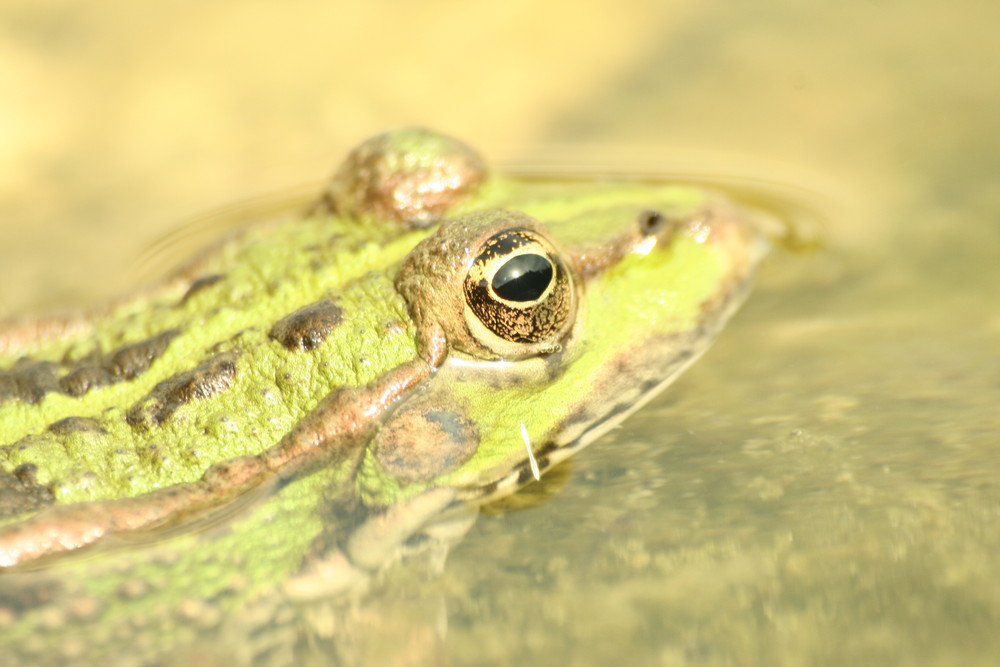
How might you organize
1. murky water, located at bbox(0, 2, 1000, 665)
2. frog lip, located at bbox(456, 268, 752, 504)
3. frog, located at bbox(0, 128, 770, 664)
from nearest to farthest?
murky water, located at bbox(0, 2, 1000, 665) → frog, located at bbox(0, 128, 770, 664) → frog lip, located at bbox(456, 268, 752, 504)

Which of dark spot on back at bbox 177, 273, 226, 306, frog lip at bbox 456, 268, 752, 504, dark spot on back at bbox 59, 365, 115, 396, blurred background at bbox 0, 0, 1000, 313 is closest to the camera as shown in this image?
frog lip at bbox 456, 268, 752, 504

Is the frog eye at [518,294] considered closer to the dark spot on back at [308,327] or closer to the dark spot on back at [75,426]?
the dark spot on back at [308,327]

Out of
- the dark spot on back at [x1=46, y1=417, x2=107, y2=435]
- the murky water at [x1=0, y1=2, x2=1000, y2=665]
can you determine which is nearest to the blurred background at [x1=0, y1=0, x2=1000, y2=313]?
the murky water at [x1=0, y1=2, x2=1000, y2=665]

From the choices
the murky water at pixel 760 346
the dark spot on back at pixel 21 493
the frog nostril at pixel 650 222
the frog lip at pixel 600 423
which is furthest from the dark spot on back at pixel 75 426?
the frog nostril at pixel 650 222

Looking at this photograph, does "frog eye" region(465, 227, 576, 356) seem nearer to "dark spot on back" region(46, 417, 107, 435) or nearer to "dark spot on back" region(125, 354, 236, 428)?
"dark spot on back" region(125, 354, 236, 428)

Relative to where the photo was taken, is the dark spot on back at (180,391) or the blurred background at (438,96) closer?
the dark spot on back at (180,391)

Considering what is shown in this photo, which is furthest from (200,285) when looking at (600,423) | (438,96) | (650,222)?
(438,96)

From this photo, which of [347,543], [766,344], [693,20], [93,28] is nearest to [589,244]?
[766,344]

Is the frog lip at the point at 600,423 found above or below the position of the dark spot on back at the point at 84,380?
below

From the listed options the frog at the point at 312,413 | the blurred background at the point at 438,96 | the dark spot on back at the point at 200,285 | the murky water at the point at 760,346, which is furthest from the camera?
the blurred background at the point at 438,96
